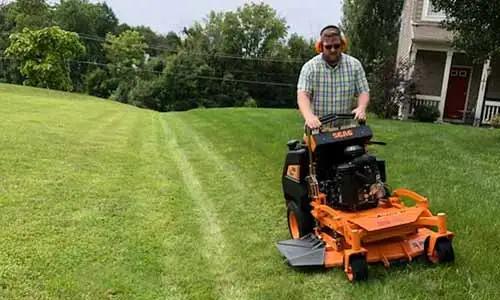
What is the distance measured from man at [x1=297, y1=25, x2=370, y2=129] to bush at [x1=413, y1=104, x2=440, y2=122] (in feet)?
46.7

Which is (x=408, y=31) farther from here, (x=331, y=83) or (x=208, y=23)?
(x=208, y=23)

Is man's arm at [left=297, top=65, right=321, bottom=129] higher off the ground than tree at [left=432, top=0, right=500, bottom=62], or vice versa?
tree at [left=432, top=0, right=500, bottom=62]

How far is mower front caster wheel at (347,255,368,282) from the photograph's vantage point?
3.53m

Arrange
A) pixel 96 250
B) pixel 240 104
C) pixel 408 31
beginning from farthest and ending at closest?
pixel 240 104, pixel 408 31, pixel 96 250

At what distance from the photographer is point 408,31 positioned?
20.1 m

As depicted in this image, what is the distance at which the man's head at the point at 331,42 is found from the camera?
13.6 ft

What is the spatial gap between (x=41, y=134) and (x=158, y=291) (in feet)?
26.2

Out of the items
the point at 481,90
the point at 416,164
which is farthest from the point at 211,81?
the point at 416,164

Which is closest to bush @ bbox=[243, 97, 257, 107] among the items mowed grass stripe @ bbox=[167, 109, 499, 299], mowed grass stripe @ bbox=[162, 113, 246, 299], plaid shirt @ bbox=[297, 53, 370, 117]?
mowed grass stripe @ bbox=[167, 109, 499, 299]

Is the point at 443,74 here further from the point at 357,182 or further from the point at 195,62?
the point at 195,62

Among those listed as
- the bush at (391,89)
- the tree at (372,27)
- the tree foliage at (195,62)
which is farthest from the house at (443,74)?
the tree foliage at (195,62)

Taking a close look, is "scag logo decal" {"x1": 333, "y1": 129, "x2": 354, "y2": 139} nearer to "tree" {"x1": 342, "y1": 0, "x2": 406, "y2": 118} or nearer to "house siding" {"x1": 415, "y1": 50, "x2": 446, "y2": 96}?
"house siding" {"x1": 415, "y1": 50, "x2": 446, "y2": 96}

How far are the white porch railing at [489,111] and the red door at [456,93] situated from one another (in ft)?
6.92

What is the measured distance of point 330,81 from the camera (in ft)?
14.1
